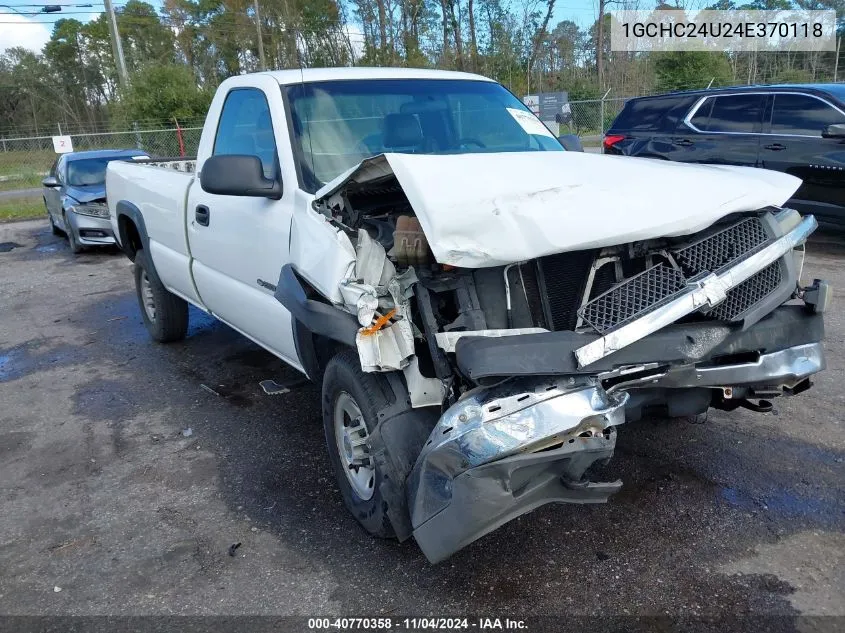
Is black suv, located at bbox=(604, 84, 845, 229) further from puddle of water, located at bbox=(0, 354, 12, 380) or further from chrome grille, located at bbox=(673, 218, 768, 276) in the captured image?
puddle of water, located at bbox=(0, 354, 12, 380)

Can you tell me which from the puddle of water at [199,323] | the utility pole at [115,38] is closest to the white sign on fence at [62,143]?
the utility pole at [115,38]

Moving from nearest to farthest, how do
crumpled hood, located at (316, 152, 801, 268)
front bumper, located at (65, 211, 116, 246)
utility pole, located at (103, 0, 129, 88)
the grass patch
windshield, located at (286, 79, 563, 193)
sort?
crumpled hood, located at (316, 152, 801, 268) < windshield, located at (286, 79, 563, 193) < front bumper, located at (65, 211, 116, 246) < the grass patch < utility pole, located at (103, 0, 129, 88)

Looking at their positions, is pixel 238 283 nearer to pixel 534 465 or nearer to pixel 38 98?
pixel 534 465

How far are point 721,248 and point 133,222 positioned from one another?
195 inches

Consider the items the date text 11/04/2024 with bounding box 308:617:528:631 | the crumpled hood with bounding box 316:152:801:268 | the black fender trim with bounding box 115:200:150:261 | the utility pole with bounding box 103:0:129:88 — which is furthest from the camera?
the utility pole with bounding box 103:0:129:88

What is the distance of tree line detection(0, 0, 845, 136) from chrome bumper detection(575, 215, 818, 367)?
19355 millimetres

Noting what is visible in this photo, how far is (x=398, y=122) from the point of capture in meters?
4.12

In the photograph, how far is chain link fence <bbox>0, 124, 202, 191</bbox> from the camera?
78.2 feet

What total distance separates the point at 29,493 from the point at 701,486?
3544mm

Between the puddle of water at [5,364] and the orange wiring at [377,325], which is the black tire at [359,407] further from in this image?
the puddle of water at [5,364]

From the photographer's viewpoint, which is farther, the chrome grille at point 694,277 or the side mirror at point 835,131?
the side mirror at point 835,131

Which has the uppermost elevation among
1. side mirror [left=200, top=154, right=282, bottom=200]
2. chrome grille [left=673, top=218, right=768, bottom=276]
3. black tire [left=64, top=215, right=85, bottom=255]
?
side mirror [left=200, top=154, right=282, bottom=200]

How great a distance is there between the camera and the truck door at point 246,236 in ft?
12.6

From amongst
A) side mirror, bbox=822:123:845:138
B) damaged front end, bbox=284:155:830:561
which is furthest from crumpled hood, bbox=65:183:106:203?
side mirror, bbox=822:123:845:138
